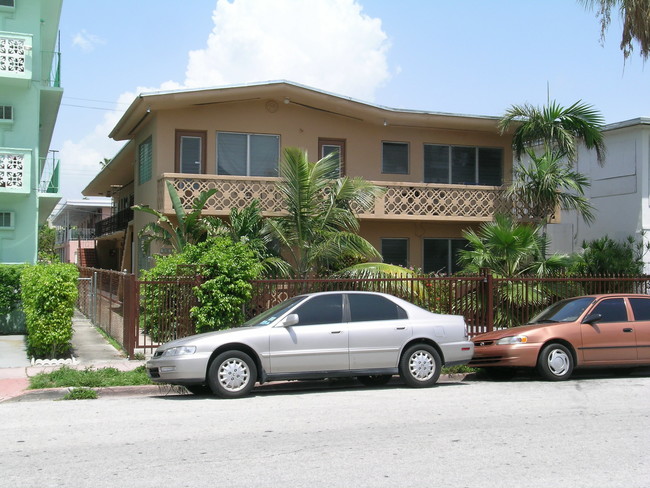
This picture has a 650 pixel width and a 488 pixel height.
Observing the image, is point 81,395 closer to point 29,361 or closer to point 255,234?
point 29,361

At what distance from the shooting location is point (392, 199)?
67.3 feet

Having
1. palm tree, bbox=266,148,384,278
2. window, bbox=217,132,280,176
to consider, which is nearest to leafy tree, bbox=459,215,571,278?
palm tree, bbox=266,148,384,278

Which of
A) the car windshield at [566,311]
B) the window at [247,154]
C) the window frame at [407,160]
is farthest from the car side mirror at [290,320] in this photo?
the window frame at [407,160]

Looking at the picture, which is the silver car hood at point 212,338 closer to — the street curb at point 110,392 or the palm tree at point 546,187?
the street curb at point 110,392

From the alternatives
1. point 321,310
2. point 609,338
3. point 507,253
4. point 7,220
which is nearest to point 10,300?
point 7,220

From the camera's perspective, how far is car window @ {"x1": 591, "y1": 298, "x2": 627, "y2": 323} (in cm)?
1234

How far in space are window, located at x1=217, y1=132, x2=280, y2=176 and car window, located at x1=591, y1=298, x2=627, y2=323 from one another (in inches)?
421

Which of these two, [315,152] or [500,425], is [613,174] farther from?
[500,425]

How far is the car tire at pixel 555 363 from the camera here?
463 inches

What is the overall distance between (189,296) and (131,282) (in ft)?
3.63

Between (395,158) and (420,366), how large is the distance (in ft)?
40.2

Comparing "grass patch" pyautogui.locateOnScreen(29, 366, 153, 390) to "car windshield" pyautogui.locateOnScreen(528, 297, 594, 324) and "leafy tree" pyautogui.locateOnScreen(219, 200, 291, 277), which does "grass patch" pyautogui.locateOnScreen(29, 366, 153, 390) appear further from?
"car windshield" pyautogui.locateOnScreen(528, 297, 594, 324)

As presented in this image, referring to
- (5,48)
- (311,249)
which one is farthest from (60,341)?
(5,48)

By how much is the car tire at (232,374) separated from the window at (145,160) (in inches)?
476
